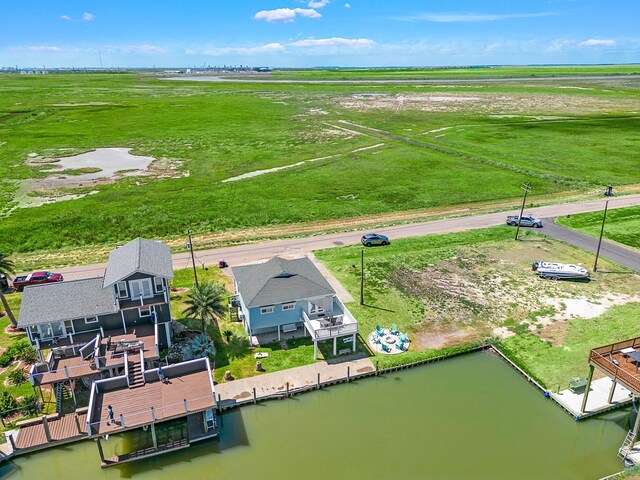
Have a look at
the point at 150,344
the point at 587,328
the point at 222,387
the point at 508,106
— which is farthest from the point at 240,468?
the point at 508,106

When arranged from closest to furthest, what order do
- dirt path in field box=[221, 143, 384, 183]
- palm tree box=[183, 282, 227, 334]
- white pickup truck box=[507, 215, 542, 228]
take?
palm tree box=[183, 282, 227, 334]
white pickup truck box=[507, 215, 542, 228]
dirt path in field box=[221, 143, 384, 183]

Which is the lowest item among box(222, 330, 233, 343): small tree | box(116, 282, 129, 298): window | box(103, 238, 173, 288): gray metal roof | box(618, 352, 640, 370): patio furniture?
box(222, 330, 233, 343): small tree

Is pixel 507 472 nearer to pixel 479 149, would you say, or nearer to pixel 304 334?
pixel 304 334

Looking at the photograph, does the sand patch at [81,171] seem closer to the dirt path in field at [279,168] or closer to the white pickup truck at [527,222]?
the dirt path in field at [279,168]

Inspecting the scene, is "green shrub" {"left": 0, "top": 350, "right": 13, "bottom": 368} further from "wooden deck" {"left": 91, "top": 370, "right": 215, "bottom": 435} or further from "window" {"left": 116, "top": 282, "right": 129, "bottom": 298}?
"wooden deck" {"left": 91, "top": 370, "right": 215, "bottom": 435}

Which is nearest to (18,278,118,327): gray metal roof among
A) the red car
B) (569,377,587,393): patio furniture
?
the red car

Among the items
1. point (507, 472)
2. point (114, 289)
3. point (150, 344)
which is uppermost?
point (114, 289)
